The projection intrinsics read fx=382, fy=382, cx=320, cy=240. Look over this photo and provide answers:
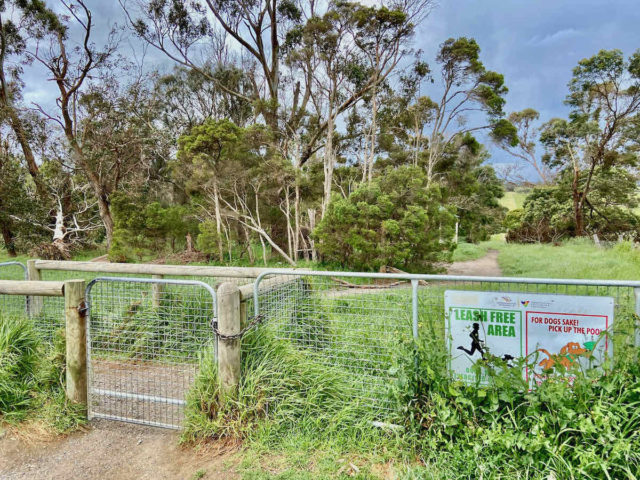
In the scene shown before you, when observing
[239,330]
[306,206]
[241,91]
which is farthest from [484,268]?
[241,91]

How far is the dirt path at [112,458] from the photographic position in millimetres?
2506

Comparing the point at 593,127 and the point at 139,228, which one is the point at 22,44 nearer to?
the point at 139,228

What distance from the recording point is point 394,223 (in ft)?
38.4

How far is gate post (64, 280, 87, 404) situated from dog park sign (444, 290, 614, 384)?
2.87 meters

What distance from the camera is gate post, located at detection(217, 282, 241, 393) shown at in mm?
2812

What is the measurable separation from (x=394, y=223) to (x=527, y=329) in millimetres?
9325

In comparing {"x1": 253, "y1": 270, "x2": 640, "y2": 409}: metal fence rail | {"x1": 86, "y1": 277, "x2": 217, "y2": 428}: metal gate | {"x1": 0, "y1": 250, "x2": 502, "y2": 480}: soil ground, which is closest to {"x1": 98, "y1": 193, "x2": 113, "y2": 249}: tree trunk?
{"x1": 86, "y1": 277, "x2": 217, "y2": 428}: metal gate

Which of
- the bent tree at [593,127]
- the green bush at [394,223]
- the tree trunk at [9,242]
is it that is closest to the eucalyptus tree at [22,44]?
the tree trunk at [9,242]

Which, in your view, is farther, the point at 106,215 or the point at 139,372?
the point at 106,215

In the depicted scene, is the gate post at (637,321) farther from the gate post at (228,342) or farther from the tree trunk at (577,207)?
the tree trunk at (577,207)

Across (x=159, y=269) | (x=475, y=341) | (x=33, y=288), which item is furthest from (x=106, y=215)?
(x=475, y=341)

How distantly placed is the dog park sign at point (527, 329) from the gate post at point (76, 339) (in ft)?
9.42

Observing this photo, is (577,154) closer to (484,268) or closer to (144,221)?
(484,268)

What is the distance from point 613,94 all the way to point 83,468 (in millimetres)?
30330
